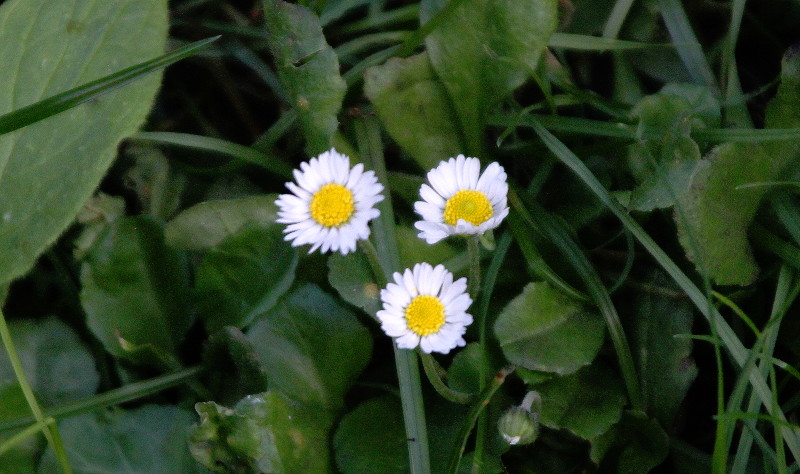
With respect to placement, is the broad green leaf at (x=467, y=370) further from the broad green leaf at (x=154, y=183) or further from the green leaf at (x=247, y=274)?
the broad green leaf at (x=154, y=183)

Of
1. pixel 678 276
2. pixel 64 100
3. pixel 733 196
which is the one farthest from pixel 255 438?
pixel 733 196

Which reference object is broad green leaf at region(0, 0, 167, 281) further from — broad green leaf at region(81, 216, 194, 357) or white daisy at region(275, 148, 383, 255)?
white daisy at region(275, 148, 383, 255)

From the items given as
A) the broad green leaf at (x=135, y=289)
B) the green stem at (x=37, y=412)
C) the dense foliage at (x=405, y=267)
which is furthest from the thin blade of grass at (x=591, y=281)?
the green stem at (x=37, y=412)

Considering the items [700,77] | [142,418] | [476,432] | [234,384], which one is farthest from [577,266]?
[142,418]

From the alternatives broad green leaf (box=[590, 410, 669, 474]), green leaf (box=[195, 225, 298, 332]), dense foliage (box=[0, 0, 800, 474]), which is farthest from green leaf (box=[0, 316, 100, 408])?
broad green leaf (box=[590, 410, 669, 474])

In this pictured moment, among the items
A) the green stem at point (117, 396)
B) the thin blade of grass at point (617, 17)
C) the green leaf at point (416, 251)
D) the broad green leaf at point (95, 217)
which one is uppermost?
the thin blade of grass at point (617, 17)
